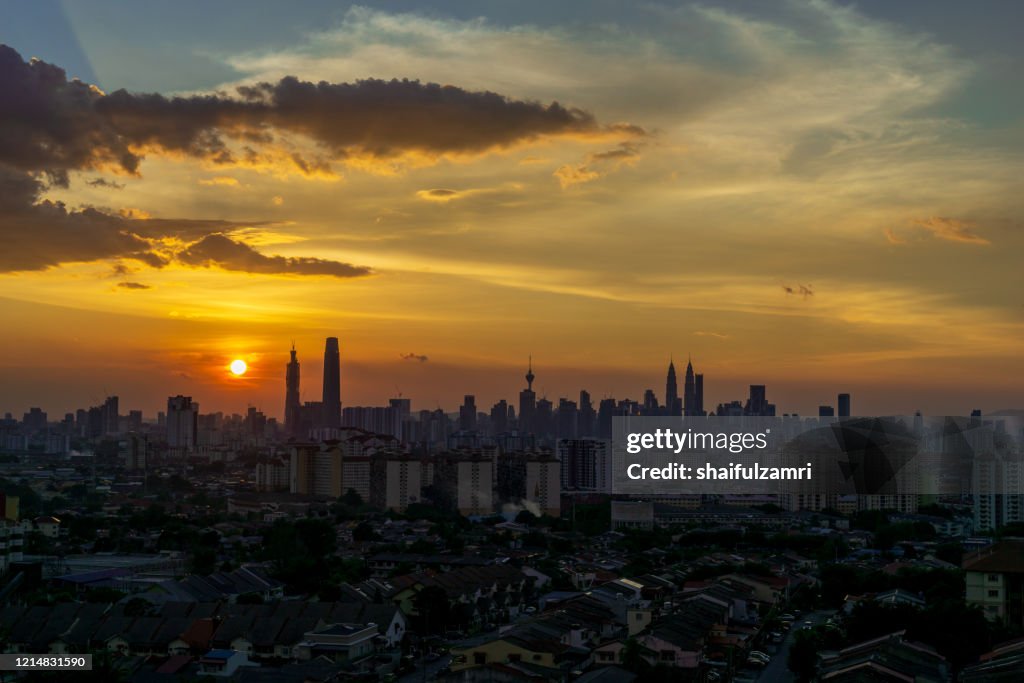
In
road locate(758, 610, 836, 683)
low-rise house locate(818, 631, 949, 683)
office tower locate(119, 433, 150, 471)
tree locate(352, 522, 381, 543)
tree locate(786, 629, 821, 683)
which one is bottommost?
road locate(758, 610, 836, 683)

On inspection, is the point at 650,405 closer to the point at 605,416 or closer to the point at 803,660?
the point at 605,416

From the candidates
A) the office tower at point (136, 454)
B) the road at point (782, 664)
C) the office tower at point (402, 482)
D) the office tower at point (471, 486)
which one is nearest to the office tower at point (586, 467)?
the office tower at point (471, 486)

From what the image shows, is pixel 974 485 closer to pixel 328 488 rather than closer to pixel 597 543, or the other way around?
pixel 597 543

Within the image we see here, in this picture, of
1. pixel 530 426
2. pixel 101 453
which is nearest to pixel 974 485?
pixel 530 426

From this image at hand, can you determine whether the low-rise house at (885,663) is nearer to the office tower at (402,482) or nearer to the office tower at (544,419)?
the office tower at (402,482)

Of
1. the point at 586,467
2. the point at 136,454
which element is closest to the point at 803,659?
the point at 586,467

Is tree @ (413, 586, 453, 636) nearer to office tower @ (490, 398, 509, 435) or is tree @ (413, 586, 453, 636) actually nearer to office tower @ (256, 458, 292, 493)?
office tower @ (256, 458, 292, 493)

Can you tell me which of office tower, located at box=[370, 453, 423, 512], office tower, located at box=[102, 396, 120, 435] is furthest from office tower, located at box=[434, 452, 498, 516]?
office tower, located at box=[102, 396, 120, 435]
